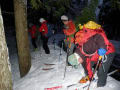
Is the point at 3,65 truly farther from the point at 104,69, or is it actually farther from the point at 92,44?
the point at 104,69

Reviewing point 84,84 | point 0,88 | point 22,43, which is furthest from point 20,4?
point 84,84

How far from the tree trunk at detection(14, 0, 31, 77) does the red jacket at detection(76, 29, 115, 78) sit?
2.63m

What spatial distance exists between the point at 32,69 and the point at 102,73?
140 inches

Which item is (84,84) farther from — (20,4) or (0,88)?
(20,4)

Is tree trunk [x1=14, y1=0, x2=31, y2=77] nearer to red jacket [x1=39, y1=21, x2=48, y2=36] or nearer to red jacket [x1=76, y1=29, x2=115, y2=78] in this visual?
red jacket [x1=39, y1=21, x2=48, y2=36]

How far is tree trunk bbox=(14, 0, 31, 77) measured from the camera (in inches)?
183

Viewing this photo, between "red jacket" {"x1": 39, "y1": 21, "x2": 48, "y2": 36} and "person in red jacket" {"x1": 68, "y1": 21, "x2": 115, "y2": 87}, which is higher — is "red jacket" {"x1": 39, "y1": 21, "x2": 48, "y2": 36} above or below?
below

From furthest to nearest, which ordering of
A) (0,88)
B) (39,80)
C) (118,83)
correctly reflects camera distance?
(39,80)
(118,83)
(0,88)

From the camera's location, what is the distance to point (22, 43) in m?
5.07

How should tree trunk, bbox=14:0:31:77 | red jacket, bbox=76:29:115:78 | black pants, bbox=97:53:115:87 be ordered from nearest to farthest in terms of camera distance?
red jacket, bbox=76:29:115:78 < black pants, bbox=97:53:115:87 < tree trunk, bbox=14:0:31:77

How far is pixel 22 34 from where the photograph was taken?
4.95 metres

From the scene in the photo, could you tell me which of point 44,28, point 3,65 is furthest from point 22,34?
point 3,65

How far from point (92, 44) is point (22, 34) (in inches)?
117

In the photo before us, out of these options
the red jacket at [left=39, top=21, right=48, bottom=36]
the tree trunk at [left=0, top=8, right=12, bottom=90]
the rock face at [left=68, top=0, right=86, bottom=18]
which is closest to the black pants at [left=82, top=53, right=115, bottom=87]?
the tree trunk at [left=0, top=8, right=12, bottom=90]
